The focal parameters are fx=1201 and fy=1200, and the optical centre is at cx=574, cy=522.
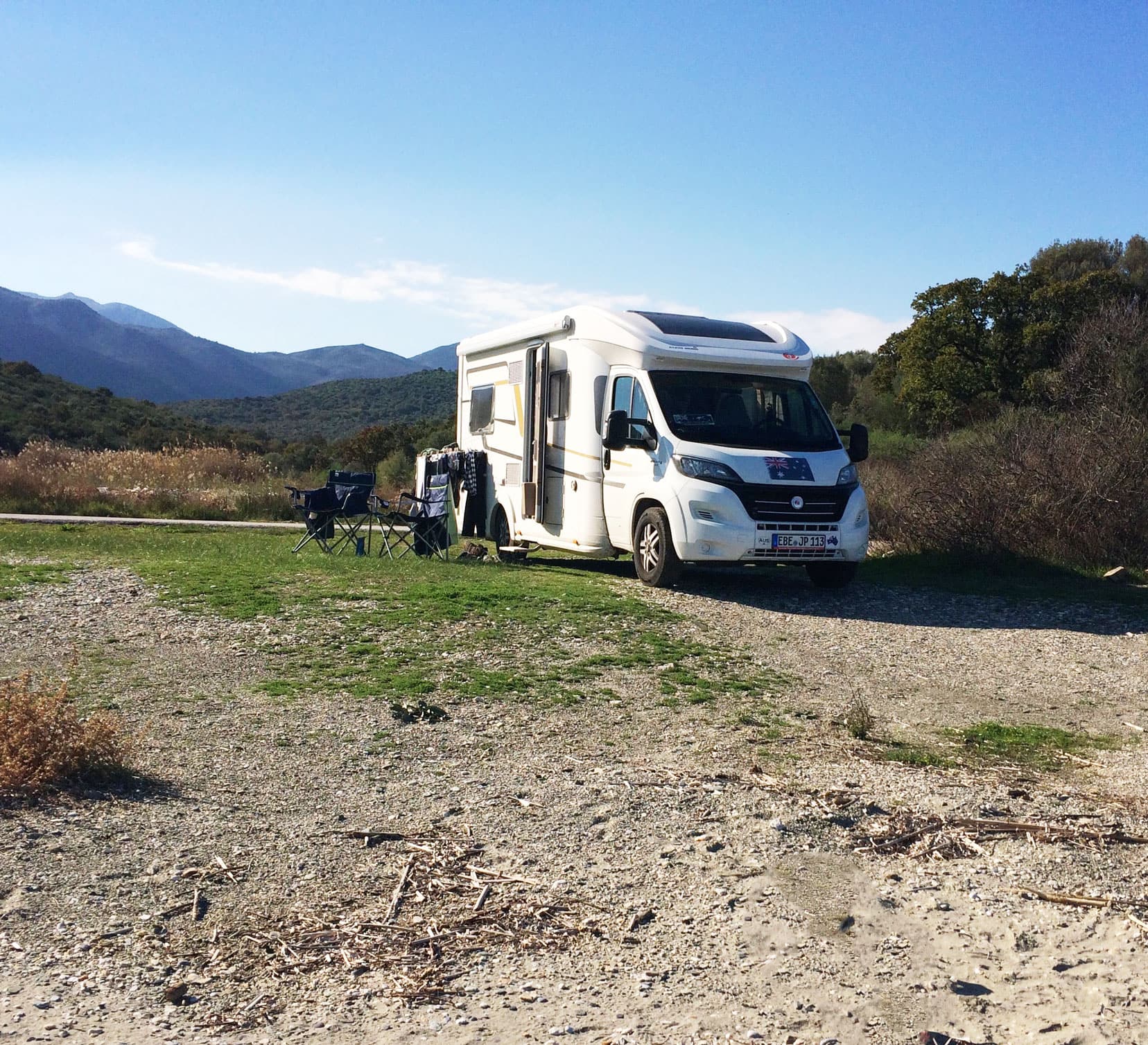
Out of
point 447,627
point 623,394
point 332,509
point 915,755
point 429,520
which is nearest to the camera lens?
point 915,755

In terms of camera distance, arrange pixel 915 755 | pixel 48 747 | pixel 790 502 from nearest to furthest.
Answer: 1. pixel 48 747
2. pixel 915 755
3. pixel 790 502

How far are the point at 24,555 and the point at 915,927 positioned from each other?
11244 mm

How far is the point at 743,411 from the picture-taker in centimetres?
1175

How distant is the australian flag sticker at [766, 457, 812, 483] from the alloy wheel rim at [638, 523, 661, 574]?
1.24 m

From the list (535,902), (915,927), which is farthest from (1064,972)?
(535,902)

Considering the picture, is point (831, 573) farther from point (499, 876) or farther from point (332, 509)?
point (499, 876)

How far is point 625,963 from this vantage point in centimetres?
360

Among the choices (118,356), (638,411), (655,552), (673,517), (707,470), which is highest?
(118,356)

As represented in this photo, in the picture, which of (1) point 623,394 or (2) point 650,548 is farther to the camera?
(1) point 623,394

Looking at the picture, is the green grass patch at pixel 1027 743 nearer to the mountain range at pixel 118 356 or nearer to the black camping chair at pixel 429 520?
the black camping chair at pixel 429 520

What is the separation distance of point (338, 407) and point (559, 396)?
70863 millimetres

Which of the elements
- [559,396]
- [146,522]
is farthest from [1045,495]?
[146,522]

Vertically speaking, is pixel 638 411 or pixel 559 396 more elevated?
pixel 559 396

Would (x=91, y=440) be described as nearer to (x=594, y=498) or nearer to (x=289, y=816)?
(x=594, y=498)
